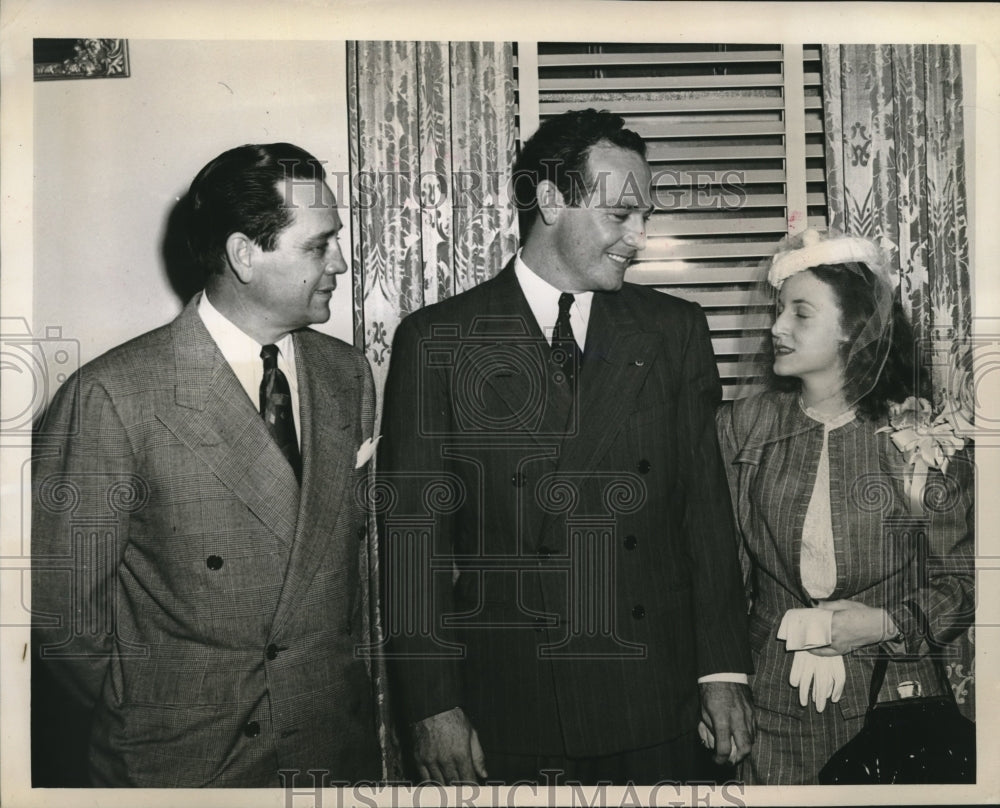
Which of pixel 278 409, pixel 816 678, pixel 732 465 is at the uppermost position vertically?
pixel 278 409

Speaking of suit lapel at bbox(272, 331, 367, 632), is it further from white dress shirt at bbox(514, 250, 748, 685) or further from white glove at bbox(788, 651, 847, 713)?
white glove at bbox(788, 651, 847, 713)

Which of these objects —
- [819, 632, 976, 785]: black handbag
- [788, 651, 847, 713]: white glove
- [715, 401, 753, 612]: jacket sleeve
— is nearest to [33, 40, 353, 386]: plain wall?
[715, 401, 753, 612]: jacket sleeve

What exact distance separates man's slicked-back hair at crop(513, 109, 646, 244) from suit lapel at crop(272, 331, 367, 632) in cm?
41

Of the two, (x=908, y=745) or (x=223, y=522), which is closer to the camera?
(x=223, y=522)

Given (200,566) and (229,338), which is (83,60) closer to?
(229,338)

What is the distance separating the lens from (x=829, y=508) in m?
1.70

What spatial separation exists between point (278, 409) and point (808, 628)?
99 cm

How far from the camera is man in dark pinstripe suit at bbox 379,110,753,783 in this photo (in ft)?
5.47

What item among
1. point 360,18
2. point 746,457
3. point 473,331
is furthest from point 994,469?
point 360,18

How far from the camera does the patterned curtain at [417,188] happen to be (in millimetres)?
1719

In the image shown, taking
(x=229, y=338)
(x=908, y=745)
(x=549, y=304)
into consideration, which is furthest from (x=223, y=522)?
(x=908, y=745)

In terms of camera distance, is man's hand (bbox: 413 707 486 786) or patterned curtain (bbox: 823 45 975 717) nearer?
man's hand (bbox: 413 707 486 786)

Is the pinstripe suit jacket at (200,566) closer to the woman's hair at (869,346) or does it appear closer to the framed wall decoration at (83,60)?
the framed wall decoration at (83,60)

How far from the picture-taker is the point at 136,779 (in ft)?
5.49
